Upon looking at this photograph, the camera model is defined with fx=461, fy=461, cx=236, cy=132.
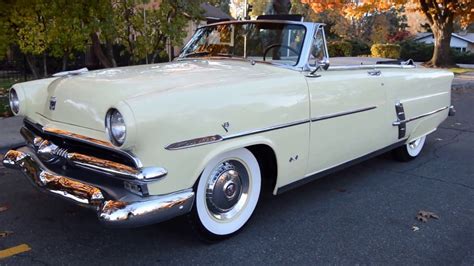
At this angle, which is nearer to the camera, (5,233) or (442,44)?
(5,233)

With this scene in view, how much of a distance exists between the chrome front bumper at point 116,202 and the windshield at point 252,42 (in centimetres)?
176

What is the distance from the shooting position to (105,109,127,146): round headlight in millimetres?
2719

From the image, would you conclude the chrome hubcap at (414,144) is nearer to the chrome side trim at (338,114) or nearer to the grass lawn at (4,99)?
the chrome side trim at (338,114)

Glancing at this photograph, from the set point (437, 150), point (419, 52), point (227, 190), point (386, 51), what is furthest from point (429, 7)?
point (227, 190)

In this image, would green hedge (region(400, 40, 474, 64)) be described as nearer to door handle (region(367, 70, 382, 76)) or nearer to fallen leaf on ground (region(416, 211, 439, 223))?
door handle (region(367, 70, 382, 76))

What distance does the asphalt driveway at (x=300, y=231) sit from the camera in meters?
3.18

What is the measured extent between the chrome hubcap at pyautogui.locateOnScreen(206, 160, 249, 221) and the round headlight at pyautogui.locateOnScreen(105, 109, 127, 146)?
759 millimetres

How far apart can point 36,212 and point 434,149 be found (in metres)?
5.12

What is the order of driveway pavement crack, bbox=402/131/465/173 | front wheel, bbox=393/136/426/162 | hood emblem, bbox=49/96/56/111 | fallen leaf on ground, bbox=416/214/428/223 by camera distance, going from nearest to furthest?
hood emblem, bbox=49/96/56/111, fallen leaf on ground, bbox=416/214/428/223, driveway pavement crack, bbox=402/131/465/173, front wheel, bbox=393/136/426/162

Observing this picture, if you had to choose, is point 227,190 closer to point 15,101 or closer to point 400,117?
point 15,101

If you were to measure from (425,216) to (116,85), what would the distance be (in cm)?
278

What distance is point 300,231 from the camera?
3.62m

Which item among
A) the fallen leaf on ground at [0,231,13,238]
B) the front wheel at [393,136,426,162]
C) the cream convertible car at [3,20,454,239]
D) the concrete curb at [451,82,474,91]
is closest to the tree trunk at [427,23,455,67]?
the concrete curb at [451,82,474,91]

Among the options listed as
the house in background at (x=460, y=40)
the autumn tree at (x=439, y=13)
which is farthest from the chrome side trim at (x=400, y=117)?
the house in background at (x=460, y=40)
